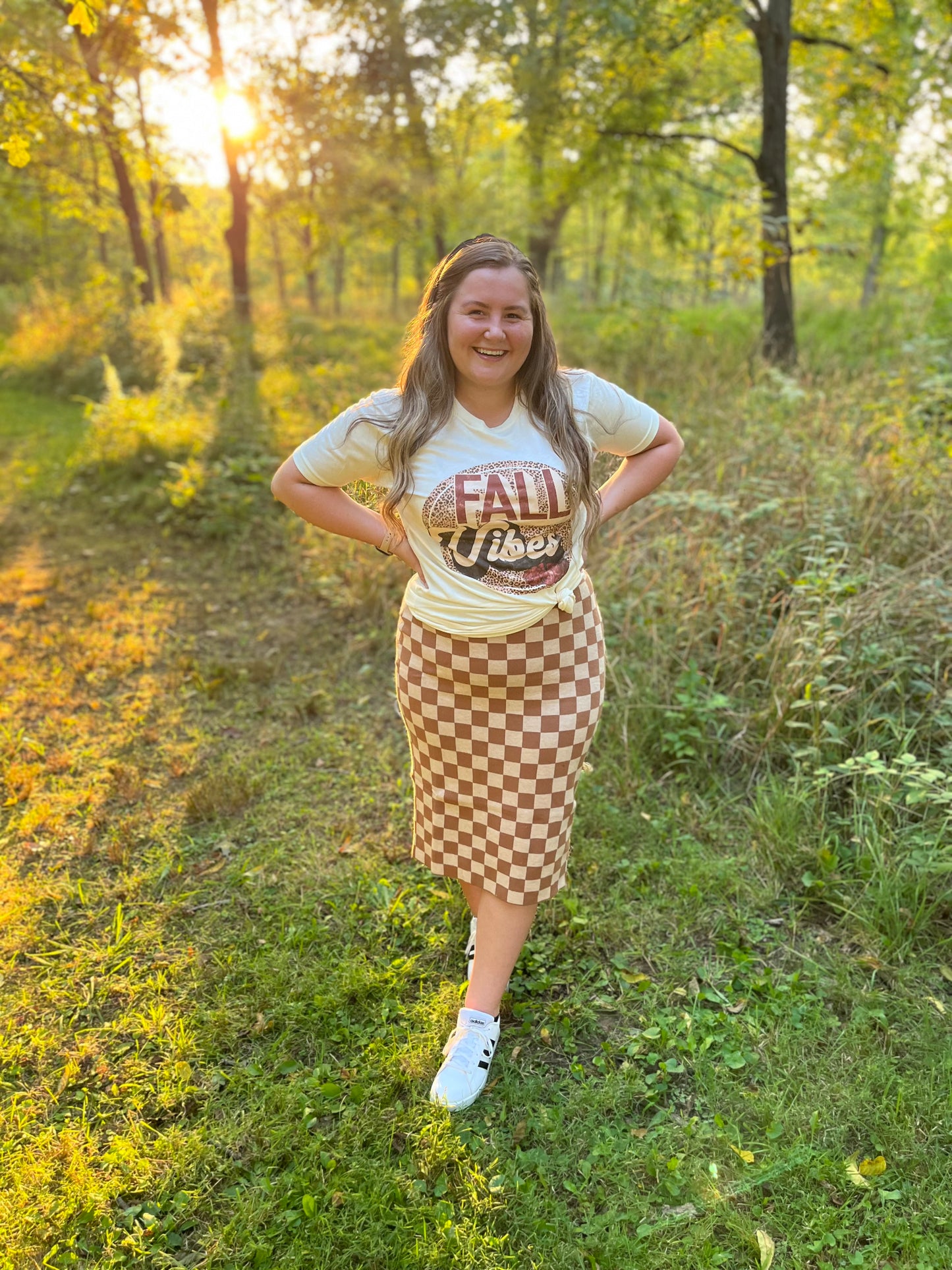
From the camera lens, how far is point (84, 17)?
2.64 meters

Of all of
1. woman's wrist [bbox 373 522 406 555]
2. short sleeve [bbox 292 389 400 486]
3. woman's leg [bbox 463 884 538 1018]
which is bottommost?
woman's leg [bbox 463 884 538 1018]

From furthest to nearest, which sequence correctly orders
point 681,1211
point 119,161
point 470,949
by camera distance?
point 119,161, point 470,949, point 681,1211

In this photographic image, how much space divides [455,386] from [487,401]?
0.09 metres

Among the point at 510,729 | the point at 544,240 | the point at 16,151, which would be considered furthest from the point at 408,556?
the point at 544,240

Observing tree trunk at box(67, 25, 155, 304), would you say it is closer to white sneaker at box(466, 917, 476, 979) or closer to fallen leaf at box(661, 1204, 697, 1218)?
white sneaker at box(466, 917, 476, 979)

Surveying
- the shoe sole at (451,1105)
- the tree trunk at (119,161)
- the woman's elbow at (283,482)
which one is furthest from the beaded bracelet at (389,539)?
the tree trunk at (119,161)

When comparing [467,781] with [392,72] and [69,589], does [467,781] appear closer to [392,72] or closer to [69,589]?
[69,589]

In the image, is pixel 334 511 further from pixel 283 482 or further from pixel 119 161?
pixel 119 161

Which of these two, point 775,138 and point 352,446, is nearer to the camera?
point 352,446

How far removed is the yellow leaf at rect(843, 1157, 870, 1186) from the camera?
183 centimetres

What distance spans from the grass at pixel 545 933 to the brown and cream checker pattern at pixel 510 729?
59 cm

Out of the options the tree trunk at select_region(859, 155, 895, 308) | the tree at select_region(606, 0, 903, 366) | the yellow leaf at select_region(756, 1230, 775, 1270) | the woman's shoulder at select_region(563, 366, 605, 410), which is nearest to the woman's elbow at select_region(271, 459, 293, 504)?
the woman's shoulder at select_region(563, 366, 605, 410)

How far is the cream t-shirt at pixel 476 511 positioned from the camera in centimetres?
188

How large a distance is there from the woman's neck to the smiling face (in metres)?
0.05
